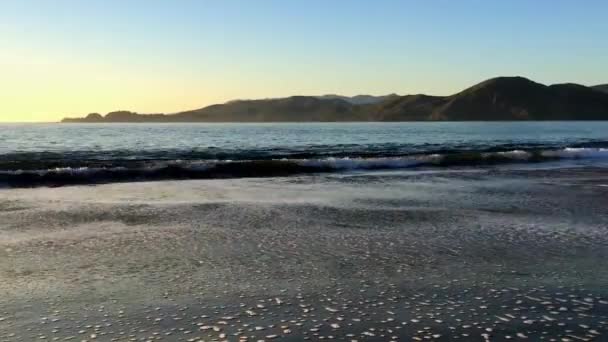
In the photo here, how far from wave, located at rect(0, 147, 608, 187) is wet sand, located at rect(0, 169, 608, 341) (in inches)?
252

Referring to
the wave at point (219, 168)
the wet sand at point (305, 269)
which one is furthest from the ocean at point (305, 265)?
the wave at point (219, 168)

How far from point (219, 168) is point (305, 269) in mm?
18273

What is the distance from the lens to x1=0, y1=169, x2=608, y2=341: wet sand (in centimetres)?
590

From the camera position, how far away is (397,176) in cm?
2414

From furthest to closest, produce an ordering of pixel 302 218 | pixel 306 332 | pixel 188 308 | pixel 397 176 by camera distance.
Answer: pixel 397 176 < pixel 302 218 < pixel 188 308 < pixel 306 332

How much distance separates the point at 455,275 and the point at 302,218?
537 centimetres

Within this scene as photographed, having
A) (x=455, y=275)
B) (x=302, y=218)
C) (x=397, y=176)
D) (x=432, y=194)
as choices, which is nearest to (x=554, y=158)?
(x=397, y=176)

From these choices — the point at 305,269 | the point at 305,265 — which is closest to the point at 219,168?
the point at 305,265

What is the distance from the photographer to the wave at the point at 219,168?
21953mm

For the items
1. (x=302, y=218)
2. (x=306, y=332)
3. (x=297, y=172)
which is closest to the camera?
(x=306, y=332)

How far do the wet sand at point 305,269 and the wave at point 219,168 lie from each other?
21.0 feet

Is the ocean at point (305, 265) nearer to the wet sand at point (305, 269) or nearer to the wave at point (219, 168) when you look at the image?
the wet sand at point (305, 269)

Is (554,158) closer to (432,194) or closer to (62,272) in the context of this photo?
(432,194)

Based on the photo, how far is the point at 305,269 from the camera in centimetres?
816
